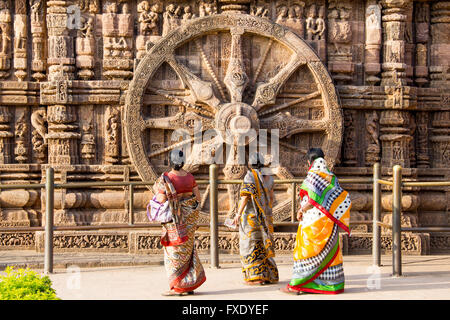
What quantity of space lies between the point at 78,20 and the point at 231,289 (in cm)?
518

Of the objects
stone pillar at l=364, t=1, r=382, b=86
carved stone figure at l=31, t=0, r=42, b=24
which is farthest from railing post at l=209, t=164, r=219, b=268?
carved stone figure at l=31, t=0, r=42, b=24

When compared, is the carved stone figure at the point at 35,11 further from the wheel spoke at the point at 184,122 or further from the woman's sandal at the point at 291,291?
the woman's sandal at the point at 291,291

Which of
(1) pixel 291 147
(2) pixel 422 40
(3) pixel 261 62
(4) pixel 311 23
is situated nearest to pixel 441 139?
(2) pixel 422 40

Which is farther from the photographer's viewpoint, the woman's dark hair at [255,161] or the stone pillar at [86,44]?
the stone pillar at [86,44]

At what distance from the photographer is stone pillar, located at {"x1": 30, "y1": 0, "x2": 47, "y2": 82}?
12086mm

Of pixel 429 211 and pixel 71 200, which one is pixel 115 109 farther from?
pixel 429 211

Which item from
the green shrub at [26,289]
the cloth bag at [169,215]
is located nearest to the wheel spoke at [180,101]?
the cloth bag at [169,215]

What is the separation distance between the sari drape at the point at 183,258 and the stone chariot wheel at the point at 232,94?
3.25 metres

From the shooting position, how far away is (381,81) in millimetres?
12281

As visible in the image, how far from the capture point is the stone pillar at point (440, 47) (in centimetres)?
1246

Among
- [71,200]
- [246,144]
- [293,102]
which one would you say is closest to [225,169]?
[246,144]

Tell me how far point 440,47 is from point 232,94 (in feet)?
10.8

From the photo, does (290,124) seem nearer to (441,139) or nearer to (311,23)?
(311,23)

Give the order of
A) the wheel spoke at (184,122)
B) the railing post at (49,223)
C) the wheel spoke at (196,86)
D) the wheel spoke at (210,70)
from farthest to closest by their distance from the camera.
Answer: the wheel spoke at (210,70) < the wheel spoke at (184,122) < the wheel spoke at (196,86) < the railing post at (49,223)
